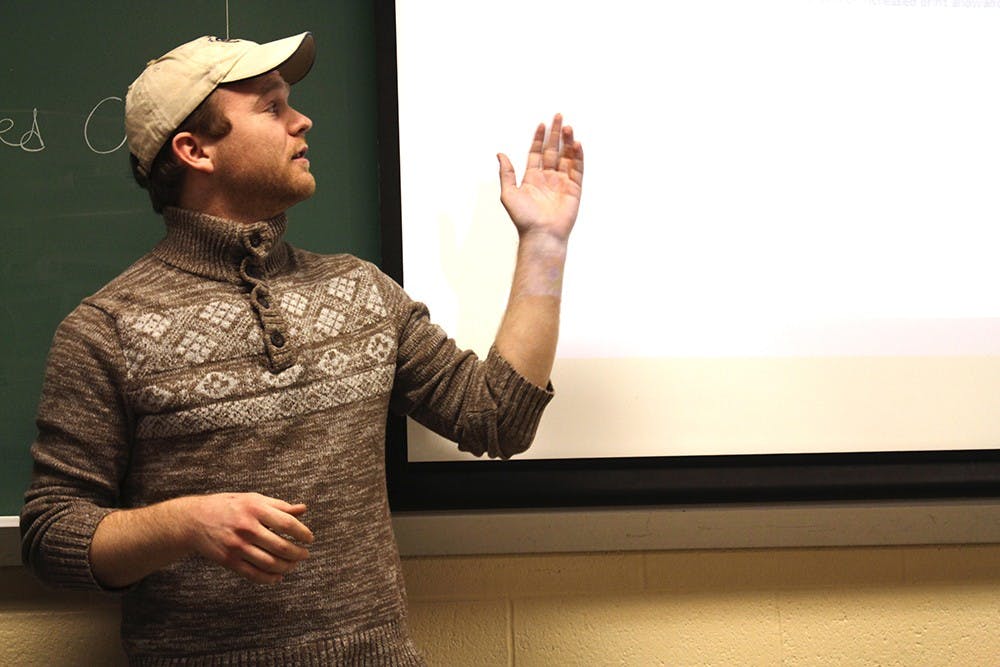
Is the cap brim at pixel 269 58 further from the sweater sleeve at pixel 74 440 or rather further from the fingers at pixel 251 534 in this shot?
the fingers at pixel 251 534

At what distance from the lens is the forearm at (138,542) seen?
3.62 feet

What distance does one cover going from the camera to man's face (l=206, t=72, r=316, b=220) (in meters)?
1.27

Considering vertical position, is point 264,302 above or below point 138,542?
above

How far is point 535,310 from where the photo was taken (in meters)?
1.32

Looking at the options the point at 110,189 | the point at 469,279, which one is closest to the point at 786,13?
the point at 469,279

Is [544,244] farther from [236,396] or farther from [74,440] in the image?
[74,440]

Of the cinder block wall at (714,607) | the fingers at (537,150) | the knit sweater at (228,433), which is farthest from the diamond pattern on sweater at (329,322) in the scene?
the cinder block wall at (714,607)

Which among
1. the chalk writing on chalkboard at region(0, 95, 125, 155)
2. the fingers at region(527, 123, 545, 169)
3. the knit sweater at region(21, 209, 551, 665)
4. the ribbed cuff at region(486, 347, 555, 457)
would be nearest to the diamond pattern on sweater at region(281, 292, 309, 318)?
the knit sweater at region(21, 209, 551, 665)

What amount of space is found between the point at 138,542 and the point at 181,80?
1.81 ft

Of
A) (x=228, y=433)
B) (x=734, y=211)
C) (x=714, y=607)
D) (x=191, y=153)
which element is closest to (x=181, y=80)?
(x=191, y=153)

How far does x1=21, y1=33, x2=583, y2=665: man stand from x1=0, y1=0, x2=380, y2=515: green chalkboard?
0.83ft

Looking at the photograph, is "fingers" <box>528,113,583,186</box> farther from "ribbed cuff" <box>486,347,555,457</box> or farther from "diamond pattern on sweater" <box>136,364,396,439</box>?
"diamond pattern on sweater" <box>136,364,396,439</box>

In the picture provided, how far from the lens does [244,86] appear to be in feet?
4.20

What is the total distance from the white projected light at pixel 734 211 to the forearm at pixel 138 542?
0.49 m
